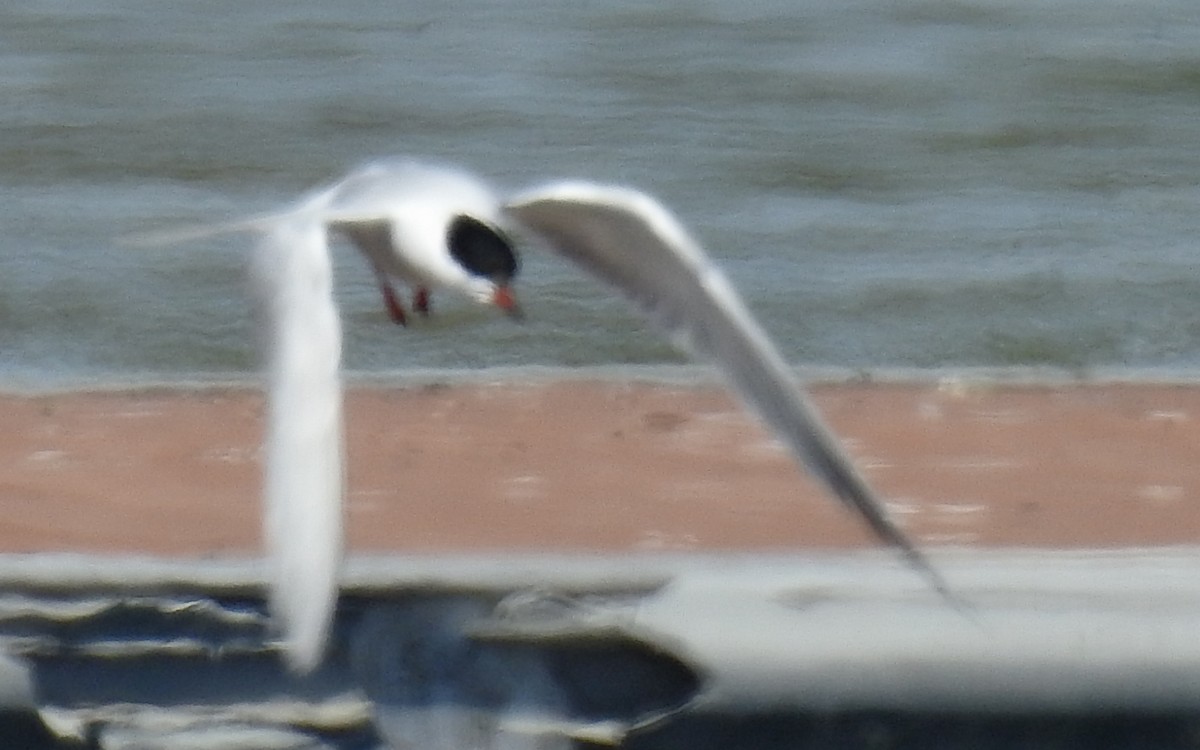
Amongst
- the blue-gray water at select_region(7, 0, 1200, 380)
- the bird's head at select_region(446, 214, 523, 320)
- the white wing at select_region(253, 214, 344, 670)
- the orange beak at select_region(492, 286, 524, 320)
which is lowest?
the white wing at select_region(253, 214, 344, 670)

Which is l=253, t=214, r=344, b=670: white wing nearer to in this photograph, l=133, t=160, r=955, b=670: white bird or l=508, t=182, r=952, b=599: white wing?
l=133, t=160, r=955, b=670: white bird

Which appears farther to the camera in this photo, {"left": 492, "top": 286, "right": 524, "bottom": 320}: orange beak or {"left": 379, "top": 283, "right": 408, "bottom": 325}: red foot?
{"left": 379, "top": 283, "right": 408, "bottom": 325}: red foot

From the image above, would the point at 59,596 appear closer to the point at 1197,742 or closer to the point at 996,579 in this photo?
the point at 996,579

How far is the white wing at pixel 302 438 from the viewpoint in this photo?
336 cm

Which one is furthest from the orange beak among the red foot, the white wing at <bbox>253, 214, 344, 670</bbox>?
the white wing at <bbox>253, 214, 344, 670</bbox>

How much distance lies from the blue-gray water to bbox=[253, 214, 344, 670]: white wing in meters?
4.69

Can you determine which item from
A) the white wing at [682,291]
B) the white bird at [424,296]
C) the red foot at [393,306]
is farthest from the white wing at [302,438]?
the red foot at [393,306]

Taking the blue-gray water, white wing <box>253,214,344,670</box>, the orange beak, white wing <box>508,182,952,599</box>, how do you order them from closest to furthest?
white wing <box>253,214,344,670</box>
white wing <box>508,182,952,599</box>
the orange beak
the blue-gray water

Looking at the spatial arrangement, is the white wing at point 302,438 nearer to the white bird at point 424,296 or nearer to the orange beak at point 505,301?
the white bird at point 424,296

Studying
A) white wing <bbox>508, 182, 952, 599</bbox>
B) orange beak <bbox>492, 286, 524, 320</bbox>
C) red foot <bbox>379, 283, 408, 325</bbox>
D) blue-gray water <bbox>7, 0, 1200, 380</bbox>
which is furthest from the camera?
blue-gray water <bbox>7, 0, 1200, 380</bbox>

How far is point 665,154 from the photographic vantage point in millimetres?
11961

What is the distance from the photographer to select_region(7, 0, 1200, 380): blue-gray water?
9.03 meters

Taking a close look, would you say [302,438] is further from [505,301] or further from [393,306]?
[393,306]

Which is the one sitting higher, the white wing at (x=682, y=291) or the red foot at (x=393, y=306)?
the red foot at (x=393, y=306)
